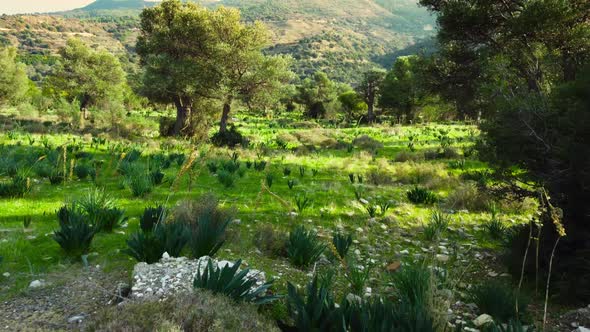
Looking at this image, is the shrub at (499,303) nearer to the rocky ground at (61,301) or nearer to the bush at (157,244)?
the bush at (157,244)

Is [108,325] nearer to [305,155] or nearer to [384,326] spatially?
Answer: [384,326]

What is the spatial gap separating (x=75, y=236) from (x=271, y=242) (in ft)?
7.64

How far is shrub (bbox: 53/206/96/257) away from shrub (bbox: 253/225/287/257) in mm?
2019

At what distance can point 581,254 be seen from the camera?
392cm

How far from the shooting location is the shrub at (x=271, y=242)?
492 cm

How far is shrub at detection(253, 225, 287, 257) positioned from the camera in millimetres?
4922

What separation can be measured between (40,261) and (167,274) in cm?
186

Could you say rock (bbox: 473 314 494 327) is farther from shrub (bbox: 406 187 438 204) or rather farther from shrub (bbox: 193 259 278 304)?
shrub (bbox: 406 187 438 204)

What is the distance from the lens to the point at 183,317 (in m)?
2.52

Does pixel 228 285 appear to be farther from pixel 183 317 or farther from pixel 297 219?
pixel 297 219

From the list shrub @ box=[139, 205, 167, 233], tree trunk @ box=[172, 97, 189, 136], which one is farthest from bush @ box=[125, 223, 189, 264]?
tree trunk @ box=[172, 97, 189, 136]

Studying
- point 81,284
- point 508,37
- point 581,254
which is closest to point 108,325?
point 81,284

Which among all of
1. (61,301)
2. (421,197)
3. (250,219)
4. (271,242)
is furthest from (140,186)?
(421,197)

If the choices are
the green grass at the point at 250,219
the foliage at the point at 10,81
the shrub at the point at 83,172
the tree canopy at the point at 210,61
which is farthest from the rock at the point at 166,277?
the foliage at the point at 10,81
